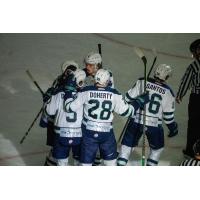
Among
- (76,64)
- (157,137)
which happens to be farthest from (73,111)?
Answer: (157,137)

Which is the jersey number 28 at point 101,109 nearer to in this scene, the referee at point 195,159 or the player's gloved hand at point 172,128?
the player's gloved hand at point 172,128

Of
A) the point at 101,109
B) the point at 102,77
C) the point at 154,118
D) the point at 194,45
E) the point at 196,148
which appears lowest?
the point at 196,148

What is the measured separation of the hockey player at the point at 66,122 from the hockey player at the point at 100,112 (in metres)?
0.04

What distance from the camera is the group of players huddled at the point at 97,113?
4398 millimetres

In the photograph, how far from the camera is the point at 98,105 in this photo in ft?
14.3

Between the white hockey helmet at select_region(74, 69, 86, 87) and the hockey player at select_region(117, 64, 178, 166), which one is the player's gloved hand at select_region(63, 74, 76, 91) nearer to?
the white hockey helmet at select_region(74, 69, 86, 87)

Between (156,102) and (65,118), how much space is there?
0.70 metres

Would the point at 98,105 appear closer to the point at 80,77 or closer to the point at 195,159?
the point at 80,77

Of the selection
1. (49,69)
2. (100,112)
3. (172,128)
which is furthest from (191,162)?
(49,69)

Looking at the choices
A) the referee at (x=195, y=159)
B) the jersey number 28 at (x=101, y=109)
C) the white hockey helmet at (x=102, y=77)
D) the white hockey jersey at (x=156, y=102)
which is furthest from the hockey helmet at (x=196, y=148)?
the white hockey helmet at (x=102, y=77)
